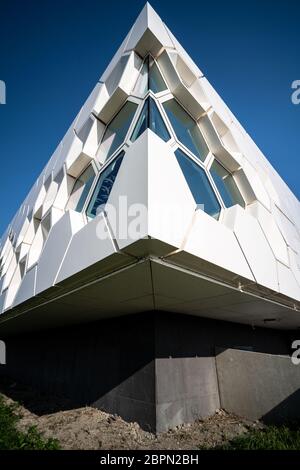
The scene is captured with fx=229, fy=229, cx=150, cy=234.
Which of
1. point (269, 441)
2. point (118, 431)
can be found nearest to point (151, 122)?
point (269, 441)

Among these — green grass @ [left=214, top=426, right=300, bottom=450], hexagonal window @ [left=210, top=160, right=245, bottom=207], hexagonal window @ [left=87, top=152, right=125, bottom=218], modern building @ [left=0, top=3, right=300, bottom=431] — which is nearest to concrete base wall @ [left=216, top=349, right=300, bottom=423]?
modern building @ [left=0, top=3, right=300, bottom=431]

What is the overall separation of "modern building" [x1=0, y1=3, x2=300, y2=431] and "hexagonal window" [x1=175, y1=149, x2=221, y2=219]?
0.09 ft

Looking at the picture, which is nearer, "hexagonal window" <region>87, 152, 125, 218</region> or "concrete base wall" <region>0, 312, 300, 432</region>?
"hexagonal window" <region>87, 152, 125, 218</region>

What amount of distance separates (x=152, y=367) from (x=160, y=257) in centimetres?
277

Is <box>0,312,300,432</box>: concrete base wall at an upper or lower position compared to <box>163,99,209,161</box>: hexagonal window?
lower

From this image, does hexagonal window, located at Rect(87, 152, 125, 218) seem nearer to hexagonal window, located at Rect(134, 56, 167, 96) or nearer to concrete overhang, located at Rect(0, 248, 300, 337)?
concrete overhang, located at Rect(0, 248, 300, 337)

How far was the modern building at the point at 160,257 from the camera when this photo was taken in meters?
2.79

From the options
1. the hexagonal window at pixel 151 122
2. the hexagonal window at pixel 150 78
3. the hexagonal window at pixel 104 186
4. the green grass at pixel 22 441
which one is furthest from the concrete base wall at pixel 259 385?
the hexagonal window at pixel 150 78

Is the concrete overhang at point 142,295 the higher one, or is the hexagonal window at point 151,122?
the hexagonal window at point 151,122

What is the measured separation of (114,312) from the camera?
5.00 metres

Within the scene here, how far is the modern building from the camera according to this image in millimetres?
2793

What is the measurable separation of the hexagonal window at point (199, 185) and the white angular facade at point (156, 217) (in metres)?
0.02

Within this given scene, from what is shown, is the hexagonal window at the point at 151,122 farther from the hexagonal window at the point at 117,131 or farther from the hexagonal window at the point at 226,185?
the hexagonal window at the point at 226,185
